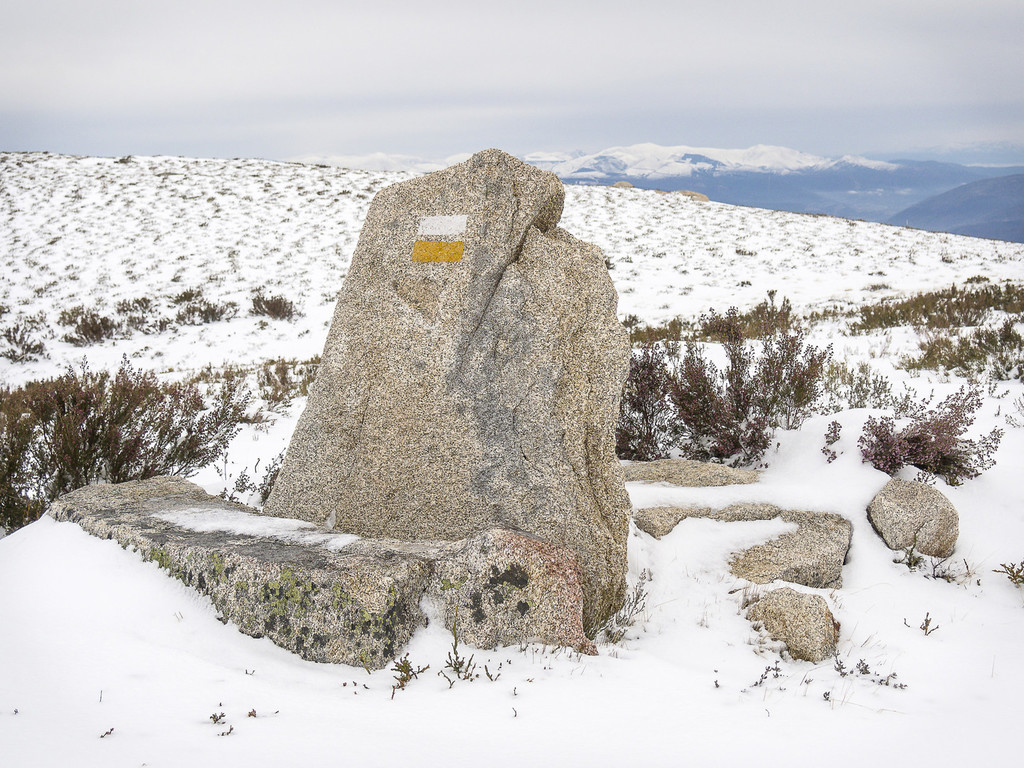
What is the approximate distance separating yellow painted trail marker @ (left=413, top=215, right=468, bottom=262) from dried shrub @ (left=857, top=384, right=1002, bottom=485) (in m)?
3.49

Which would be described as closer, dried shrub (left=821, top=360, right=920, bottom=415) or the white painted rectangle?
the white painted rectangle

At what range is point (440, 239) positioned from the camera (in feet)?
12.2

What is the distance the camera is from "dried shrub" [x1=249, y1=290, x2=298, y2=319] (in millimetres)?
14344

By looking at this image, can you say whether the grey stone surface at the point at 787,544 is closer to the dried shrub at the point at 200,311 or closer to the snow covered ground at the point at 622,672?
the snow covered ground at the point at 622,672

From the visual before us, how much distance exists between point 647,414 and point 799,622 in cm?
277

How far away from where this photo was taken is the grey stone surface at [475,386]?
3.31 m

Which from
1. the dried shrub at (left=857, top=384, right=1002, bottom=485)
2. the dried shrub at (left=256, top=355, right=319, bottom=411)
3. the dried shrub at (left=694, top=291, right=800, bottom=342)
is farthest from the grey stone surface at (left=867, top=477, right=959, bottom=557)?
the dried shrub at (left=256, top=355, right=319, bottom=411)

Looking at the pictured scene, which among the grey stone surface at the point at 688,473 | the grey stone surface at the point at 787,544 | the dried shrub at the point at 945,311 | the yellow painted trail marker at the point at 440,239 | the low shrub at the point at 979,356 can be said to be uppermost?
the yellow painted trail marker at the point at 440,239

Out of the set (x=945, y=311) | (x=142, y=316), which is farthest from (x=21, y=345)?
(x=945, y=311)

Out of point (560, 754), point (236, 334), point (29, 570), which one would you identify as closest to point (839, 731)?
point (560, 754)

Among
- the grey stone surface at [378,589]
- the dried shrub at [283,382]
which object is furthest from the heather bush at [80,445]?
the dried shrub at [283,382]

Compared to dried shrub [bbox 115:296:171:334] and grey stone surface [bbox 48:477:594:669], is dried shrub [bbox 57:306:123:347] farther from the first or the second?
grey stone surface [bbox 48:477:594:669]

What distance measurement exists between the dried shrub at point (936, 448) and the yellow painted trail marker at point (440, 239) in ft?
11.5

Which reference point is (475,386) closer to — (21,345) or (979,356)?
(979,356)
